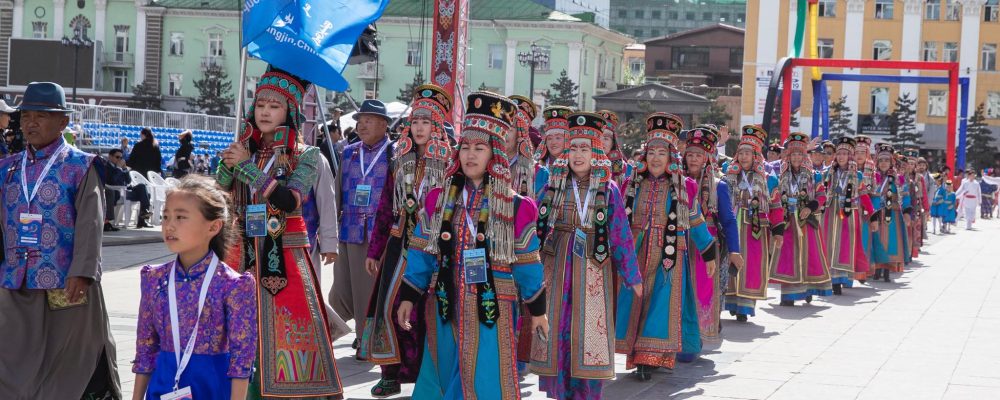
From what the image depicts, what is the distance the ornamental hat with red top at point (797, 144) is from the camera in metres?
13.4

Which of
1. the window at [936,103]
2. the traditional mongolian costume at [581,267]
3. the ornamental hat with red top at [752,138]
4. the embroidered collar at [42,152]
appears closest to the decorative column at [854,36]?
the window at [936,103]

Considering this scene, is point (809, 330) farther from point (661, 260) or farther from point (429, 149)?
point (429, 149)

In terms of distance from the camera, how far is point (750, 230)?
12.3 metres

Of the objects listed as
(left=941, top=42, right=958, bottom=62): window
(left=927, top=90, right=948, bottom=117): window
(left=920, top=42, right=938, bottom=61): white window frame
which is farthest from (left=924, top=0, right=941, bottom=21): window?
(left=927, top=90, right=948, bottom=117): window

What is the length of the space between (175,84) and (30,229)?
222 feet

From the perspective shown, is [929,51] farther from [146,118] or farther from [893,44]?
[146,118]

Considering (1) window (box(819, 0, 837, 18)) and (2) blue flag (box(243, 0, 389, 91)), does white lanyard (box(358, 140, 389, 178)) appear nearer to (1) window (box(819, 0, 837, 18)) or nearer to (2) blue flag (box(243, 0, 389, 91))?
(2) blue flag (box(243, 0, 389, 91))

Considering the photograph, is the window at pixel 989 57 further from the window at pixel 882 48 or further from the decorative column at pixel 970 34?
the window at pixel 882 48

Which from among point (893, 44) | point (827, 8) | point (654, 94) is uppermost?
point (827, 8)

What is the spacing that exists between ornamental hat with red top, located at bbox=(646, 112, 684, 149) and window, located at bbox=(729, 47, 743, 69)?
241ft

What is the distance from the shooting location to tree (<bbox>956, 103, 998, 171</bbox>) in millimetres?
56812

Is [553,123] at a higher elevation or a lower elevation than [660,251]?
higher

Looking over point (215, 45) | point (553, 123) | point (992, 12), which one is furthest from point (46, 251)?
point (215, 45)

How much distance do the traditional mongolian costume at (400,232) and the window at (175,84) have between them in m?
65.8
